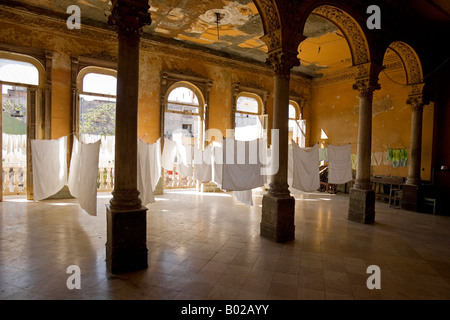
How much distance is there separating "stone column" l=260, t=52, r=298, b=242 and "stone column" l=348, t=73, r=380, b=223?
2354mm

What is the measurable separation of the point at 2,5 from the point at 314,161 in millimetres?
9068

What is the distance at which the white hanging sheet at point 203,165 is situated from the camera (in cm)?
771

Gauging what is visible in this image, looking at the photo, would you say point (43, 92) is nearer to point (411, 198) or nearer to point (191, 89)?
point (191, 89)

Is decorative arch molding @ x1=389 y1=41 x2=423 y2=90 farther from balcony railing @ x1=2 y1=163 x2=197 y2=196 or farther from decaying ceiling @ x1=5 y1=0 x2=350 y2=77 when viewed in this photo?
balcony railing @ x1=2 y1=163 x2=197 y2=196

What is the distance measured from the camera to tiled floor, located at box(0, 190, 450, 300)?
10.2ft

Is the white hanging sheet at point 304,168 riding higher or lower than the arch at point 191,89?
lower

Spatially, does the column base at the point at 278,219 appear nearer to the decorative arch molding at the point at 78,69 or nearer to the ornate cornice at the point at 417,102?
the ornate cornice at the point at 417,102

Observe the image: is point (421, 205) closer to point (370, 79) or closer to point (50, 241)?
point (370, 79)

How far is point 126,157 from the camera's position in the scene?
3562 millimetres

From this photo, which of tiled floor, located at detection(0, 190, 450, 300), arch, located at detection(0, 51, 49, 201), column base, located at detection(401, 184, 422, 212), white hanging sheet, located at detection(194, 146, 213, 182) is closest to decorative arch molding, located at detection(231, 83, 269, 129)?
white hanging sheet, located at detection(194, 146, 213, 182)

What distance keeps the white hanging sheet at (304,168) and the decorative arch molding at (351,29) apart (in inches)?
98.5

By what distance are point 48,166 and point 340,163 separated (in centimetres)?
757

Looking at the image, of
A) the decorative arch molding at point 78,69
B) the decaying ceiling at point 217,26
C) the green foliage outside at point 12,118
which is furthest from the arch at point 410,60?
the green foliage outside at point 12,118

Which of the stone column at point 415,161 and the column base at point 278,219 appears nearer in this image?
the column base at point 278,219
